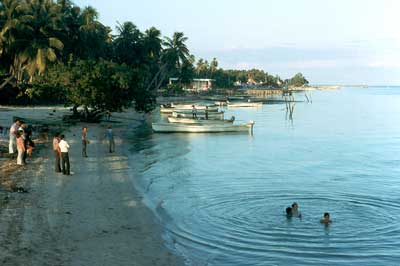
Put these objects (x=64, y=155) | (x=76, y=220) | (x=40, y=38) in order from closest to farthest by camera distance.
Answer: (x=76, y=220), (x=64, y=155), (x=40, y=38)

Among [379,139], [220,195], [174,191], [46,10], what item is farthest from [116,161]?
[46,10]

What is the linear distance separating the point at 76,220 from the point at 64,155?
6921mm

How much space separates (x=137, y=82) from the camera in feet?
166

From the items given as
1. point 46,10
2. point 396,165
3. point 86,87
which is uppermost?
point 46,10

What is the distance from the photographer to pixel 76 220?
15008 mm

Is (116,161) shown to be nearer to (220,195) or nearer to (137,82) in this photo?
(220,195)

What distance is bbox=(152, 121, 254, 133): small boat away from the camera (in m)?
50.4

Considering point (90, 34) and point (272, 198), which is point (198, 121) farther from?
point (272, 198)

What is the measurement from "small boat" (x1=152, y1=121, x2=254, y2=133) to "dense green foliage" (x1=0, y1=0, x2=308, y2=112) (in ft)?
12.2

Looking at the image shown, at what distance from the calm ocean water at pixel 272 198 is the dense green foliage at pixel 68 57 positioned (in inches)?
Answer: 285

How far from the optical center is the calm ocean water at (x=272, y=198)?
14195 mm

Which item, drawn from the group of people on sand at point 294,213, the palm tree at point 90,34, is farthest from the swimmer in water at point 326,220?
the palm tree at point 90,34

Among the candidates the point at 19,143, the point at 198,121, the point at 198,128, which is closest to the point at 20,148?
the point at 19,143

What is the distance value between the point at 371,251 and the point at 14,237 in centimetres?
1007
